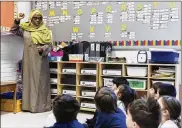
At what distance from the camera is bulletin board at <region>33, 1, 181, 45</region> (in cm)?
395

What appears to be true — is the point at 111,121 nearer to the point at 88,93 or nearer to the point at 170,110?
the point at 170,110

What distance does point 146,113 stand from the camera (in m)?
1.45

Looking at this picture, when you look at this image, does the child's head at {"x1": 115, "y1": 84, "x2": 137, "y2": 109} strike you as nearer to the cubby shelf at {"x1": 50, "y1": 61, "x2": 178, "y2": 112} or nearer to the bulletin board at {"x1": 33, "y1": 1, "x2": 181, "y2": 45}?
the cubby shelf at {"x1": 50, "y1": 61, "x2": 178, "y2": 112}

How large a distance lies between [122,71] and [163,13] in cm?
108

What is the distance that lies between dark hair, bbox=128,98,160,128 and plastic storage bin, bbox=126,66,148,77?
7.87 feet

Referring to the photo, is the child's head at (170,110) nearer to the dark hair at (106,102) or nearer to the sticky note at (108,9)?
the dark hair at (106,102)

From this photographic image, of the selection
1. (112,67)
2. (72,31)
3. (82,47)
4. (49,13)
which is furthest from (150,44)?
→ (49,13)

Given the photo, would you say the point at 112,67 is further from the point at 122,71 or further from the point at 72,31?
the point at 72,31

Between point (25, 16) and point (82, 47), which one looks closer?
point (82, 47)

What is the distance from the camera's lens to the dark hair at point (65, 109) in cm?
170

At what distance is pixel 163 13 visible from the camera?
13.0 feet

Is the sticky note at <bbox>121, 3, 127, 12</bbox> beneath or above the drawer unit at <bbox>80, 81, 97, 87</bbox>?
above

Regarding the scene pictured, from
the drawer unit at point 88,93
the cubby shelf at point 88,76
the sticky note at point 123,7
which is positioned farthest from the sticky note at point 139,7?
the drawer unit at point 88,93

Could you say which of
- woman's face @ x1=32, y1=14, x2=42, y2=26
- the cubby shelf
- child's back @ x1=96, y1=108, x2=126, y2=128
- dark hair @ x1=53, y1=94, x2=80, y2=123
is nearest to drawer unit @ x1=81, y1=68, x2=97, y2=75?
the cubby shelf
